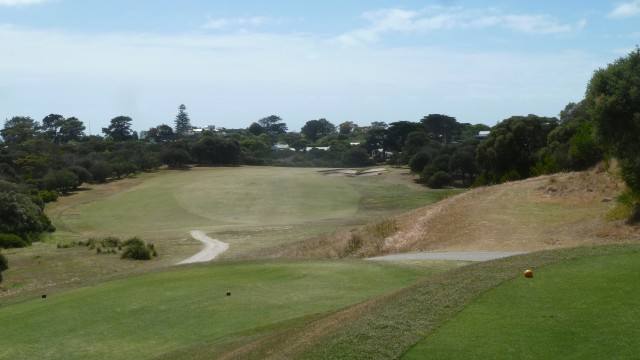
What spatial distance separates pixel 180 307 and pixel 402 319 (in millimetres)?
8378

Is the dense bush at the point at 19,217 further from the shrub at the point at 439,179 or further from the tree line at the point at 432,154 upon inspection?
the shrub at the point at 439,179

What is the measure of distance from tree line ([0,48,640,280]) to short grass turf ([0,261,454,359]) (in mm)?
10001

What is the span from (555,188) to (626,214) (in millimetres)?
7310

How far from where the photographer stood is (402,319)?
11.7m

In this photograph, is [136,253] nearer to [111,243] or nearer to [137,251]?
[137,251]

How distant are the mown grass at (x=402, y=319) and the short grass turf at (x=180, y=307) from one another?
2536 mm

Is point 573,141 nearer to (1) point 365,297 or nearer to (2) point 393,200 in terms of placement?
(1) point 365,297

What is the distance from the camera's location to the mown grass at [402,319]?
418 inches

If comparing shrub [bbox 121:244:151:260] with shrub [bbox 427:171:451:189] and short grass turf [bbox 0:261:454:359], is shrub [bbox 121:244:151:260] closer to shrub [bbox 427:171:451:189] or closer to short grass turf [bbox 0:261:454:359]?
short grass turf [bbox 0:261:454:359]

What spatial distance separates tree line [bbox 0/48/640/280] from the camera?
87.0 feet

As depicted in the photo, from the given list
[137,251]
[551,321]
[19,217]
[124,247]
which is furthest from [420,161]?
[551,321]

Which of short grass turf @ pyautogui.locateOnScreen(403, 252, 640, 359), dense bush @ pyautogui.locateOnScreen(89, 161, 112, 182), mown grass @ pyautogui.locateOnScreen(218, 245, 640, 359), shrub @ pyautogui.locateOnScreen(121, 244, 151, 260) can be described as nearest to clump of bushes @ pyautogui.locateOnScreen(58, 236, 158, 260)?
shrub @ pyautogui.locateOnScreen(121, 244, 151, 260)

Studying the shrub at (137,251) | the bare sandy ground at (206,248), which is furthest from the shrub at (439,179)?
the shrub at (137,251)

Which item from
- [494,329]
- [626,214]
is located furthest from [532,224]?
[494,329]
